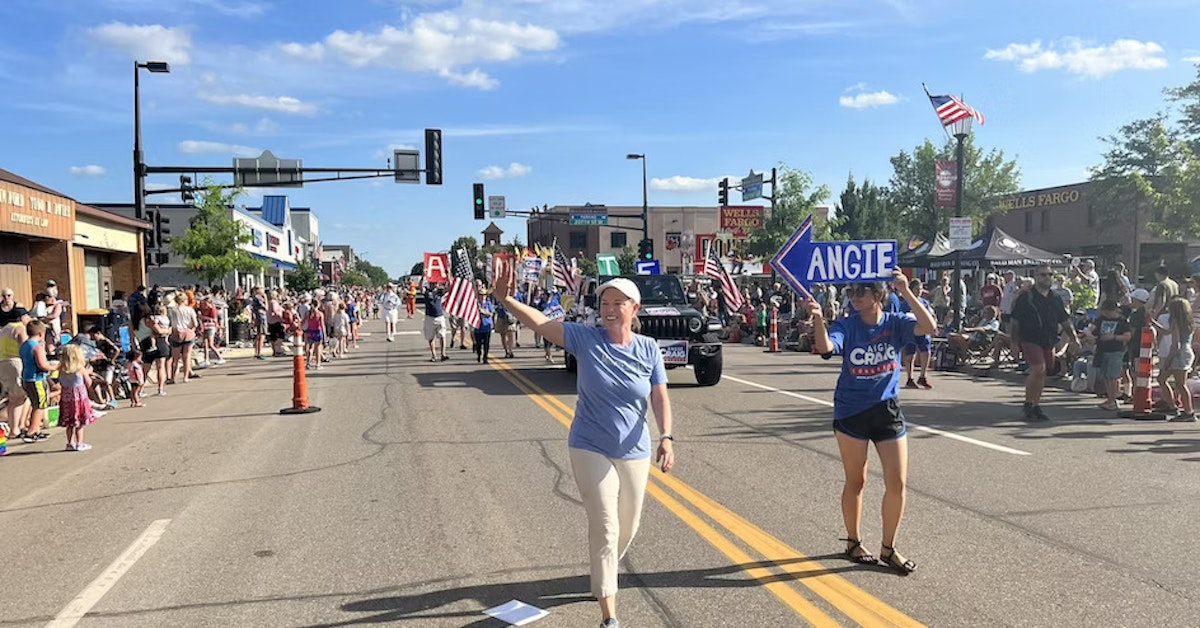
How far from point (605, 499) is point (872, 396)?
190cm

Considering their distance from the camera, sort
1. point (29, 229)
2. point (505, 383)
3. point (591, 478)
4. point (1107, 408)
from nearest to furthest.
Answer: point (591, 478)
point (1107, 408)
point (505, 383)
point (29, 229)

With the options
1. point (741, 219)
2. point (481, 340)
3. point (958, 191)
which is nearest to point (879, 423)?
point (481, 340)

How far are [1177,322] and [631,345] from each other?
894 cm

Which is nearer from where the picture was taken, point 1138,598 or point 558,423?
point 1138,598

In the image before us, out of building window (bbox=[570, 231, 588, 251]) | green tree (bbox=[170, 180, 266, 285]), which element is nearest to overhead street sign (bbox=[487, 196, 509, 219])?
green tree (bbox=[170, 180, 266, 285])

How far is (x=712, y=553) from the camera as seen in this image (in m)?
5.37

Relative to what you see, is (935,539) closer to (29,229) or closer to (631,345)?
(631,345)

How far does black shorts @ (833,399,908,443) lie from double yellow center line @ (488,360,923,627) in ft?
2.70

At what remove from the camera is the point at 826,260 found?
806 centimetres

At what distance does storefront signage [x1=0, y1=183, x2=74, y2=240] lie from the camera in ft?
54.7

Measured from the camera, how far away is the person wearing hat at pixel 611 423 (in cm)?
409

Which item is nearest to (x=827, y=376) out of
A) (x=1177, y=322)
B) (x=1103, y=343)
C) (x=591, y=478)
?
(x=1103, y=343)

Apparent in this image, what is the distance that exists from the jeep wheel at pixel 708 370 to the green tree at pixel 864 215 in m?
50.9

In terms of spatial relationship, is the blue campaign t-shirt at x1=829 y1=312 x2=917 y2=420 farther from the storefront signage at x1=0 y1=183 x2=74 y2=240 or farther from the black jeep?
the storefront signage at x1=0 y1=183 x2=74 y2=240
